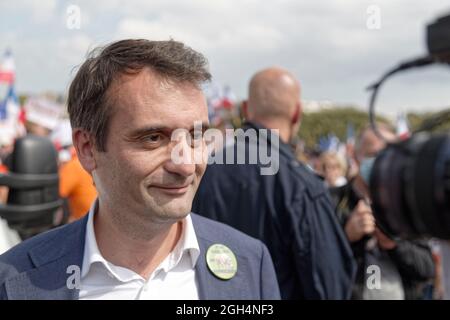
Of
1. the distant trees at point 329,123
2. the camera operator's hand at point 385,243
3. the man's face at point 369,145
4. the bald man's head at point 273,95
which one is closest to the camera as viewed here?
the bald man's head at point 273,95

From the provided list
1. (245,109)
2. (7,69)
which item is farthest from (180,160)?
(7,69)

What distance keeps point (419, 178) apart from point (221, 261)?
1.05m

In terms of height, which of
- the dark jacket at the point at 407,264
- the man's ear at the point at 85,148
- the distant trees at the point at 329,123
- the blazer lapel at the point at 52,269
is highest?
the man's ear at the point at 85,148

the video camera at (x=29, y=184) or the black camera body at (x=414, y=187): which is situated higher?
the black camera body at (x=414, y=187)

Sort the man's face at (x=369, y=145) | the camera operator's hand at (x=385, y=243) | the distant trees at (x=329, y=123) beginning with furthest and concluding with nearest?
the distant trees at (x=329, y=123)
the man's face at (x=369, y=145)
the camera operator's hand at (x=385, y=243)

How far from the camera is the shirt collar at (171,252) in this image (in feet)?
6.06

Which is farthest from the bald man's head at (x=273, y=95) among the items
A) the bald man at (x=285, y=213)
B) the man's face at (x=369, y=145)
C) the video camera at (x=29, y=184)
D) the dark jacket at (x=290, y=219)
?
the video camera at (x=29, y=184)

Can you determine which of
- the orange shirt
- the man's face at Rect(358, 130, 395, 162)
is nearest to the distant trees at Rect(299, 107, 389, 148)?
the orange shirt

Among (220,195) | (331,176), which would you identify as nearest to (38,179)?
(220,195)

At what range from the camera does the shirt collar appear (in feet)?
6.06

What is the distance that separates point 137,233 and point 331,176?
5516mm

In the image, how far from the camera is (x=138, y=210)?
1.86 m

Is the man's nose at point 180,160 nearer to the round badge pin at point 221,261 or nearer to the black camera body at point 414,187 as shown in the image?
the round badge pin at point 221,261

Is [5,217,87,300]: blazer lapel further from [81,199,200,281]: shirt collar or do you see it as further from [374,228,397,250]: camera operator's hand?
[374,228,397,250]: camera operator's hand
